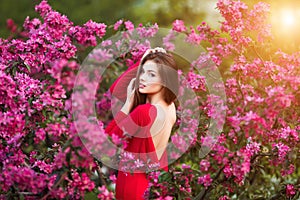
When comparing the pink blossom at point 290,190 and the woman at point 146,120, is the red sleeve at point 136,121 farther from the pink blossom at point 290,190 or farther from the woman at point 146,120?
the pink blossom at point 290,190

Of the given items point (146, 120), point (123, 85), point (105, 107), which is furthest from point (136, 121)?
point (105, 107)

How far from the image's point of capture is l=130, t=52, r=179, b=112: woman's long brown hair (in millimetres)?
2887

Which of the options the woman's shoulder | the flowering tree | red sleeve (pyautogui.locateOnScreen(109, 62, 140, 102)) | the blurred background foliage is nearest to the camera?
the flowering tree

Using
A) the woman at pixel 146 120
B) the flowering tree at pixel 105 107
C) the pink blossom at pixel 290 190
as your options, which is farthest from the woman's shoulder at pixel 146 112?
the pink blossom at pixel 290 190

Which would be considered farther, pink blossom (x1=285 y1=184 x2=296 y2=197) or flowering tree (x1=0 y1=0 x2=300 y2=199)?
pink blossom (x1=285 y1=184 x2=296 y2=197)

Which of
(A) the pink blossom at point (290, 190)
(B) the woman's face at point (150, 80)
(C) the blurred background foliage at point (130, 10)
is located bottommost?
(A) the pink blossom at point (290, 190)

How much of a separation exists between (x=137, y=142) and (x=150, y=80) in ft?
1.22

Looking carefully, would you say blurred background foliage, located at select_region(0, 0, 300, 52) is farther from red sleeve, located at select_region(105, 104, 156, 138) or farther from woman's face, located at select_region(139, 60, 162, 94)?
red sleeve, located at select_region(105, 104, 156, 138)

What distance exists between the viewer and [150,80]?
284 cm

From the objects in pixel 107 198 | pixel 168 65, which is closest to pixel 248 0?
pixel 168 65

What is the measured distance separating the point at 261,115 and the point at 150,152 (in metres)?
0.66

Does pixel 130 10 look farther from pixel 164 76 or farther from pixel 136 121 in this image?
pixel 136 121

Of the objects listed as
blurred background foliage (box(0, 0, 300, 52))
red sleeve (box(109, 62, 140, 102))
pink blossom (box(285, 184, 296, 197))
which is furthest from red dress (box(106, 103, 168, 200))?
blurred background foliage (box(0, 0, 300, 52))

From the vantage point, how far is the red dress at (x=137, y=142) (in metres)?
2.72
